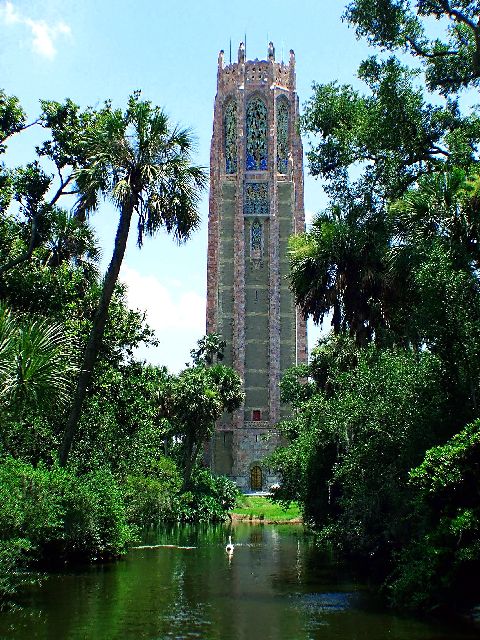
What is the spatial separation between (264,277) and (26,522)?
5541cm

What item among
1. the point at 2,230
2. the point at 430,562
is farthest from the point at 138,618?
the point at 2,230

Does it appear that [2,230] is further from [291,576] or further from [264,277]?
[264,277]

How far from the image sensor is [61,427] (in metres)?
20.8

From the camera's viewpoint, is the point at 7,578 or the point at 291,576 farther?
the point at 291,576

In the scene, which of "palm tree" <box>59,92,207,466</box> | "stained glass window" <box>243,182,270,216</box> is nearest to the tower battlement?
"stained glass window" <box>243,182,270,216</box>

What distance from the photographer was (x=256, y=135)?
72.1 metres

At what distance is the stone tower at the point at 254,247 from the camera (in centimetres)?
6556

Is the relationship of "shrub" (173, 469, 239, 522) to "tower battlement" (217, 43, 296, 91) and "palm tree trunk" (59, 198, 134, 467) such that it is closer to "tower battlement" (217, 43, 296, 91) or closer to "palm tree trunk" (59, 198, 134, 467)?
"palm tree trunk" (59, 198, 134, 467)

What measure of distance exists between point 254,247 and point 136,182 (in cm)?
5161

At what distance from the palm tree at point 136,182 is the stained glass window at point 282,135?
180 feet

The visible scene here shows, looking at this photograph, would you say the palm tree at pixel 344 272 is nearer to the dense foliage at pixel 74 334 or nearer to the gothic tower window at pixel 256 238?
the dense foliage at pixel 74 334

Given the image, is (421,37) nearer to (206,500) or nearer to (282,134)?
A: (206,500)

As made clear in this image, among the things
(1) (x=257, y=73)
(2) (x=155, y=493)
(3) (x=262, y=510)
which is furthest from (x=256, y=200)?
(2) (x=155, y=493)

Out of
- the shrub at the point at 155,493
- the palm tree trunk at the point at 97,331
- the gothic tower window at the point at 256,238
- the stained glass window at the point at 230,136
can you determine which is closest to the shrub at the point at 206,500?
the shrub at the point at 155,493
